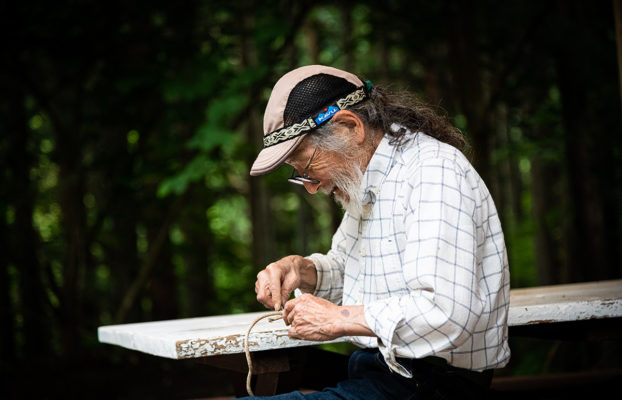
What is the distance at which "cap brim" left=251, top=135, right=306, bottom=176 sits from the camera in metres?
1.89

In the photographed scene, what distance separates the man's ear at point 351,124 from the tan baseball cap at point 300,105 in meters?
0.02

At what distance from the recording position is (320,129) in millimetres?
1906

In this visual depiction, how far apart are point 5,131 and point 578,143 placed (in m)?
5.66

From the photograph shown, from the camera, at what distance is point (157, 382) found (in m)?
5.14

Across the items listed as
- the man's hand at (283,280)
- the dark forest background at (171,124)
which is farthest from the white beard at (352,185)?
the dark forest background at (171,124)

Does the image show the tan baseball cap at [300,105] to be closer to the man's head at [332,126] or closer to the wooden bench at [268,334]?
the man's head at [332,126]

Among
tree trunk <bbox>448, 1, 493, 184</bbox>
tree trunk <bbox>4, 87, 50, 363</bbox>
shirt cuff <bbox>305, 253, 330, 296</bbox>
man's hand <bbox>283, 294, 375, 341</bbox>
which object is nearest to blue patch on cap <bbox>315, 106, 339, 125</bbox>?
man's hand <bbox>283, 294, 375, 341</bbox>

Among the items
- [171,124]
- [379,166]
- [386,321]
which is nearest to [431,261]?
[386,321]

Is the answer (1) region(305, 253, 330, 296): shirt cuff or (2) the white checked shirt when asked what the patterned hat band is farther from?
(1) region(305, 253, 330, 296): shirt cuff

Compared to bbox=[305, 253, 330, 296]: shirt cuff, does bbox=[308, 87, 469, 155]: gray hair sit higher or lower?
higher

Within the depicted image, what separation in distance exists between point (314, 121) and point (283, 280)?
634 mm

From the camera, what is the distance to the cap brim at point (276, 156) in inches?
74.4

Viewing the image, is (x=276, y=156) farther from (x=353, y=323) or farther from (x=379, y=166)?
(x=353, y=323)

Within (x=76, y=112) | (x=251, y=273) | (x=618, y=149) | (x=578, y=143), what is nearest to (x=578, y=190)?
(x=578, y=143)
